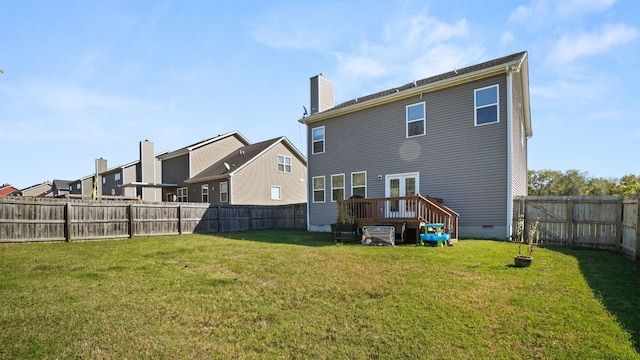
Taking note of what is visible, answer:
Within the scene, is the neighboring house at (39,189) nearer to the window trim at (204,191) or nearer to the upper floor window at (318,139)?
the window trim at (204,191)

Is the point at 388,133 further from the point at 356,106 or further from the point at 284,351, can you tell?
the point at 284,351

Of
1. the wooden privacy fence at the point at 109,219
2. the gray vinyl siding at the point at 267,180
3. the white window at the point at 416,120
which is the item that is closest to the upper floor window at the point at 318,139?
the white window at the point at 416,120

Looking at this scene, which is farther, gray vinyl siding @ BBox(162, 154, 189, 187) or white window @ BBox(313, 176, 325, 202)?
gray vinyl siding @ BBox(162, 154, 189, 187)

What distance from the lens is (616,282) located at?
5082mm

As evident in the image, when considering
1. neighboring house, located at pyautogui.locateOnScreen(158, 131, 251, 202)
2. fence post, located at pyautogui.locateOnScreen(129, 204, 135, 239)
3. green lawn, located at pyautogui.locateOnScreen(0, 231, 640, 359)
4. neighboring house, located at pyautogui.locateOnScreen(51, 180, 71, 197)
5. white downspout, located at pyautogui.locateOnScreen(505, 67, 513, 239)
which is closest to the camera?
green lawn, located at pyautogui.locateOnScreen(0, 231, 640, 359)

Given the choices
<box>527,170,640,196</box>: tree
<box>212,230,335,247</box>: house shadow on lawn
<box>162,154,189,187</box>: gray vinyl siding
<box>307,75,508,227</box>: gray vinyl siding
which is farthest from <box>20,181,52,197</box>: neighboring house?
<box>527,170,640,196</box>: tree

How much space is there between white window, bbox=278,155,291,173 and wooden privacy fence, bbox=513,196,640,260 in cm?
1677

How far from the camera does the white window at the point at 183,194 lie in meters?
25.1

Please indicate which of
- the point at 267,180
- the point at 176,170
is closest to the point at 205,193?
the point at 176,170

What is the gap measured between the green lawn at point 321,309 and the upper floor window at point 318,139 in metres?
9.69

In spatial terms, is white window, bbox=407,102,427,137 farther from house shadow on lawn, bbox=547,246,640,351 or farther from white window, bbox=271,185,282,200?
white window, bbox=271,185,282,200

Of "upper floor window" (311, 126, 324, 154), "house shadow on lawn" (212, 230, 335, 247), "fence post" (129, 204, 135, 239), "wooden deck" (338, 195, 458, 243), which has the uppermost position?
"upper floor window" (311, 126, 324, 154)

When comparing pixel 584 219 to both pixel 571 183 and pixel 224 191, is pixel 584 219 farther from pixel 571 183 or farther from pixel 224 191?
pixel 571 183

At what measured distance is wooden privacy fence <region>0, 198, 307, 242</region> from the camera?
32.0 ft
